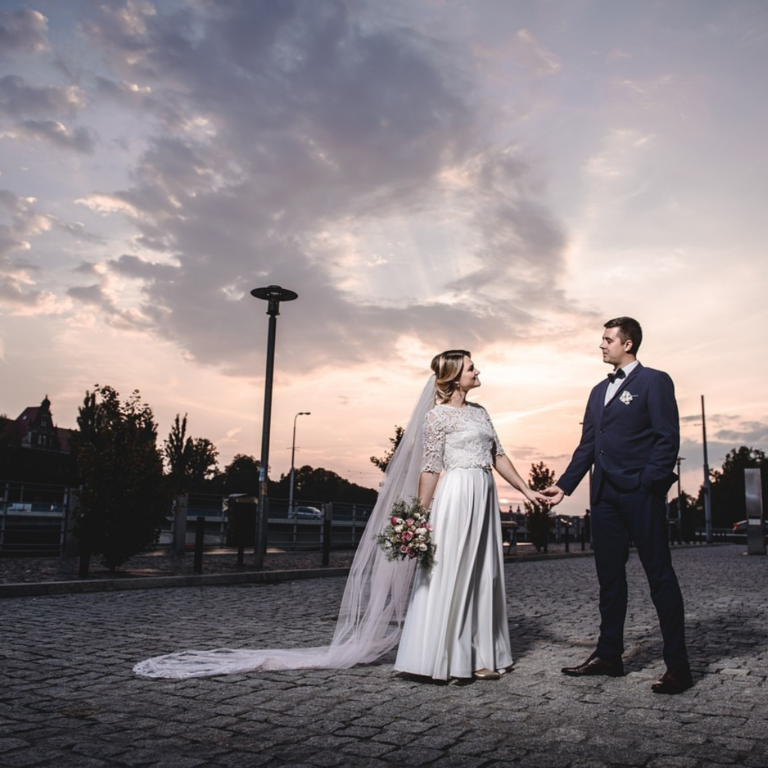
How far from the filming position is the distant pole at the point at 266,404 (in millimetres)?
15547

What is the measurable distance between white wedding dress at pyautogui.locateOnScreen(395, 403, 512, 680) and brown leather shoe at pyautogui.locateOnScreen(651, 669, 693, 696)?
1.03m

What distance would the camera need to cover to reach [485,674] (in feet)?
17.4

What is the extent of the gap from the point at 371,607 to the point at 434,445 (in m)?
1.29

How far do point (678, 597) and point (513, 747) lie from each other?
184cm

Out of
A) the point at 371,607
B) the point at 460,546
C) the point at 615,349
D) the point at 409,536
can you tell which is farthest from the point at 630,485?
the point at 371,607

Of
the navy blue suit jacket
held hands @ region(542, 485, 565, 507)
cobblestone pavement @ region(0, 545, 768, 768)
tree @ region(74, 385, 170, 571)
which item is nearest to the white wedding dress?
cobblestone pavement @ region(0, 545, 768, 768)

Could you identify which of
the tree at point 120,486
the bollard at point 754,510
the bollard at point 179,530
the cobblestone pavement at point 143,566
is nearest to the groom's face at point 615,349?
the cobblestone pavement at point 143,566

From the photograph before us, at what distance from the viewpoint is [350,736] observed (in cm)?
391

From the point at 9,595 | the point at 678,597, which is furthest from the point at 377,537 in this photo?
the point at 9,595

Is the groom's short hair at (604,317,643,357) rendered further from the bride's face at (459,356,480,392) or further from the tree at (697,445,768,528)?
the tree at (697,445,768,528)

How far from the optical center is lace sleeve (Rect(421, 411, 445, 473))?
5.79 metres

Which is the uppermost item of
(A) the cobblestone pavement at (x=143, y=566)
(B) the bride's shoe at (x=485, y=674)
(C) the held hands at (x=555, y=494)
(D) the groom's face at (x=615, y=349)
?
(D) the groom's face at (x=615, y=349)

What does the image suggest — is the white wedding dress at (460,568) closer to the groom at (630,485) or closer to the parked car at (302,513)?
the groom at (630,485)

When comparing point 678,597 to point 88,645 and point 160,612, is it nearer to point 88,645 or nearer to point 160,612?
point 88,645
